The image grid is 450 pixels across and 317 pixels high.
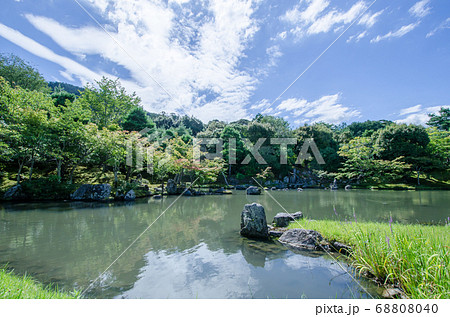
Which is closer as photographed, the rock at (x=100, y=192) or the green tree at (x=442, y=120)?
the rock at (x=100, y=192)

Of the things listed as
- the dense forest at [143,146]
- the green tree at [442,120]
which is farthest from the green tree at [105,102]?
the green tree at [442,120]

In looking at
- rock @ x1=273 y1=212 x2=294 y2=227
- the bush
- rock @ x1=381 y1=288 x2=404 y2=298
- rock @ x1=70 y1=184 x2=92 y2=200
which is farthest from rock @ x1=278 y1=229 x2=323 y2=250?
the bush

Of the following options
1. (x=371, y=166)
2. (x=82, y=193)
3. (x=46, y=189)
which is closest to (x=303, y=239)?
(x=82, y=193)

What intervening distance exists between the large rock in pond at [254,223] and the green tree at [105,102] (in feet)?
84.5

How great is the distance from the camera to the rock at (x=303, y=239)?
4.45 metres

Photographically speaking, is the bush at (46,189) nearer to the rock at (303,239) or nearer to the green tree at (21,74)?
the rock at (303,239)

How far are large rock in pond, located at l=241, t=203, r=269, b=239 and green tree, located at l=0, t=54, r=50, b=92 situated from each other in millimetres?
32175

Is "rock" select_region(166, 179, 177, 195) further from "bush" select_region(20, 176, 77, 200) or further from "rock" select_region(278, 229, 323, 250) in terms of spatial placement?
"rock" select_region(278, 229, 323, 250)

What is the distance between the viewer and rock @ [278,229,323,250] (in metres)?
4.45

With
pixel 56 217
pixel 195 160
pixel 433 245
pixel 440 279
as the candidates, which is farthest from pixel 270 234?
pixel 195 160

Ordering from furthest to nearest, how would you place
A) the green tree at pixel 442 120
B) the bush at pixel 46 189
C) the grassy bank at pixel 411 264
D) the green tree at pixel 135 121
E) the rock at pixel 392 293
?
the green tree at pixel 442 120, the green tree at pixel 135 121, the bush at pixel 46 189, the rock at pixel 392 293, the grassy bank at pixel 411 264

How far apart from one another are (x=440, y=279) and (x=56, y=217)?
10.1 metres

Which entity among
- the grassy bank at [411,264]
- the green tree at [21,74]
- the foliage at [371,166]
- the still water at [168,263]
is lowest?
the still water at [168,263]
